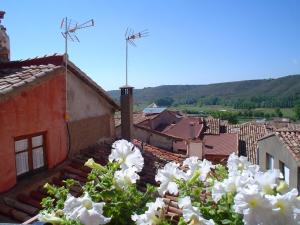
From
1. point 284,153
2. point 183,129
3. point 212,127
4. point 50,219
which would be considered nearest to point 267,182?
point 50,219

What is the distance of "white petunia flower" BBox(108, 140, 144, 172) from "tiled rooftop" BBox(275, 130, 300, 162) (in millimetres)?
12546

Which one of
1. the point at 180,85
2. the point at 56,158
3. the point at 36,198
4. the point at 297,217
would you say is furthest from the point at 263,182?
the point at 180,85

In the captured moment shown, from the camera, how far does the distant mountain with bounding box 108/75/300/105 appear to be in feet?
438

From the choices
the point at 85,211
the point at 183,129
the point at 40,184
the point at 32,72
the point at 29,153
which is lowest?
the point at 183,129

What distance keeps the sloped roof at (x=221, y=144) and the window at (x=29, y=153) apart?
18.5 m

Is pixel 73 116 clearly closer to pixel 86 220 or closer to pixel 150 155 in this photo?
pixel 150 155

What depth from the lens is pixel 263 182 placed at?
2.01 metres

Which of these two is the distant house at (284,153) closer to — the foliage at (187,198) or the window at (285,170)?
the window at (285,170)

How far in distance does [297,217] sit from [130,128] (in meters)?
8.49

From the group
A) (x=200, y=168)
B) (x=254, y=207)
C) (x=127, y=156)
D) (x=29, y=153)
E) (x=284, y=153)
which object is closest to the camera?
(x=254, y=207)

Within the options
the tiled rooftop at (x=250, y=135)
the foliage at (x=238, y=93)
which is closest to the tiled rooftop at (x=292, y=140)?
the tiled rooftop at (x=250, y=135)

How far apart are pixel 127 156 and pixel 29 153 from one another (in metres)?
4.45

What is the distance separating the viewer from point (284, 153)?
15578 mm

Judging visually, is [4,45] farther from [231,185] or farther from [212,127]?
[212,127]
